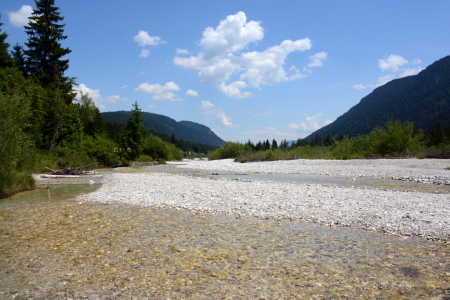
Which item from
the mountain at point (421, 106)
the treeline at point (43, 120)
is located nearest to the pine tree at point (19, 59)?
the treeline at point (43, 120)

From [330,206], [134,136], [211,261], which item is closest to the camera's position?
[211,261]

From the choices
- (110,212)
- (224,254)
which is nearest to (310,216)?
(224,254)

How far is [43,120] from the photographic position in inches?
1275

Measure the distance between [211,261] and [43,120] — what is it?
34.6 meters

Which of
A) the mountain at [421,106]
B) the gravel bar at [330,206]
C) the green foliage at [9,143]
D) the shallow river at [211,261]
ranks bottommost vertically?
the shallow river at [211,261]

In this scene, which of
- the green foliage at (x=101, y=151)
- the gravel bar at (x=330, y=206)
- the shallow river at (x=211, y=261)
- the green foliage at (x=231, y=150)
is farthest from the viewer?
the green foliage at (x=231, y=150)

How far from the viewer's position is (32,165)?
17.1m

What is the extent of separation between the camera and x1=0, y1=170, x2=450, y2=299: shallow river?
12.6ft

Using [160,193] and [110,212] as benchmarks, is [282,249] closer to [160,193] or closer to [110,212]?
A: [110,212]

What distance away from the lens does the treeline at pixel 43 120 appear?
1393 cm

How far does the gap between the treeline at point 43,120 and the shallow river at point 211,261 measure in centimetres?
825

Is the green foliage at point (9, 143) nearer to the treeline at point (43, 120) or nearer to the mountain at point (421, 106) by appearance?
the treeline at point (43, 120)

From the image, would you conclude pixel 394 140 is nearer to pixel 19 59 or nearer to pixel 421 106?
pixel 19 59

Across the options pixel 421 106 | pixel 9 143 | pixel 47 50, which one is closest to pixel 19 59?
pixel 47 50
